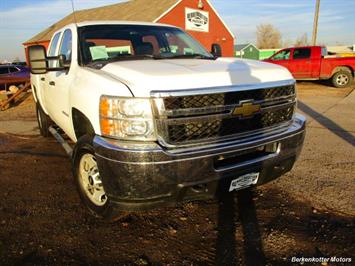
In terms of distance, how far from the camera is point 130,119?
270 cm

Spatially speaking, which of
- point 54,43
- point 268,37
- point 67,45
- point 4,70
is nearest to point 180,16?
point 4,70

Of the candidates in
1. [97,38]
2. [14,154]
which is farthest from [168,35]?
[14,154]

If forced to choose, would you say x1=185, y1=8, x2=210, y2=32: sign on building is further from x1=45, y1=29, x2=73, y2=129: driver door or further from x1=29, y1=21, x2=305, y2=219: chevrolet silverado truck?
x1=29, y1=21, x2=305, y2=219: chevrolet silverado truck

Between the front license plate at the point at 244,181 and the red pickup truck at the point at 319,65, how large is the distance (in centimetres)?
1435

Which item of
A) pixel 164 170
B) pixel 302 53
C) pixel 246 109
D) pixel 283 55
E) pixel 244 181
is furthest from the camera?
pixel 283 55

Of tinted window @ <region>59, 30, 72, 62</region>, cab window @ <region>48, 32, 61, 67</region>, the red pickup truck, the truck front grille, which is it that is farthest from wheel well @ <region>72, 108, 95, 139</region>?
the red pickup truck

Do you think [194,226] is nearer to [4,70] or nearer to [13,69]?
[4,70]

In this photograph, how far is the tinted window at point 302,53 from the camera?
16.4 meters

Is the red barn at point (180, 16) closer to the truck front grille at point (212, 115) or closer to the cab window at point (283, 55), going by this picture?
the cab window at point (283, 55)

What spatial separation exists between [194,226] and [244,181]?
66 cm

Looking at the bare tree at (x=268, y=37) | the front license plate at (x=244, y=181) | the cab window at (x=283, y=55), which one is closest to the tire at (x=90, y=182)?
the front license plate at (x=244, y=181)

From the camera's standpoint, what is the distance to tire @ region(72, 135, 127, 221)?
3.17 meters

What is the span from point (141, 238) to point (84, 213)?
32.8 inches

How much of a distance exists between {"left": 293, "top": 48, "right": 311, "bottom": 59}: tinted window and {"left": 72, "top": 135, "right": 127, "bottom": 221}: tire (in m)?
15.2
